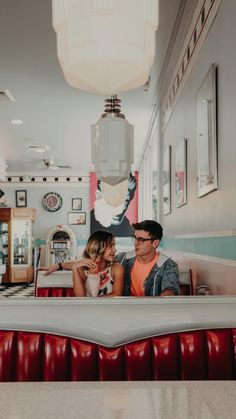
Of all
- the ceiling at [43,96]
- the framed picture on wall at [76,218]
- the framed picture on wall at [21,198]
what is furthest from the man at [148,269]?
the framed picture on wall at [21,198]

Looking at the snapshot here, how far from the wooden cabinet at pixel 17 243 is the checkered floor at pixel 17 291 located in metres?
0.41

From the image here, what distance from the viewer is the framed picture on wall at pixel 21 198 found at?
15445mm

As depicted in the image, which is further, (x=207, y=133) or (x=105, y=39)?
(x=207, y=133)

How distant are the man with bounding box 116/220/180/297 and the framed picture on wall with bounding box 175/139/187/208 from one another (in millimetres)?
1232

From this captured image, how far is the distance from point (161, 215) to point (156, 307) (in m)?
5.49

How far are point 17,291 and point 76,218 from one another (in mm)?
3700

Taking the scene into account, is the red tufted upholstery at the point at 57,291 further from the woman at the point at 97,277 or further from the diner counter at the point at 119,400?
the diner counter at the point at 119,400

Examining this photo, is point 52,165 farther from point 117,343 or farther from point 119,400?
point 119,400

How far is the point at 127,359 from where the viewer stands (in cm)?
191

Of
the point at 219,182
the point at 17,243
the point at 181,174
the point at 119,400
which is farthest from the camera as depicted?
the point at 17,243

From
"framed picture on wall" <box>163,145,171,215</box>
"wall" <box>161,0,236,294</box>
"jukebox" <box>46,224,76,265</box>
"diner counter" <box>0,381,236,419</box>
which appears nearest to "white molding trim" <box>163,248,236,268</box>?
"wall" <box>161,0,236,294</box>

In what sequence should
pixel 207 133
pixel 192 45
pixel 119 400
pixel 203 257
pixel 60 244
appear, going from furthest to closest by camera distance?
pixel 60 244, pixel 192 45, pixel 203 257, pixel 207 133, pixel 119 400

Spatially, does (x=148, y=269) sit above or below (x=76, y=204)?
below

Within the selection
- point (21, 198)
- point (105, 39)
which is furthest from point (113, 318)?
point (21, 198)
